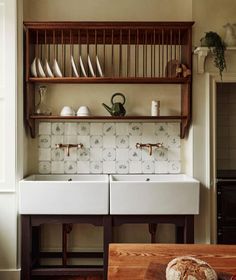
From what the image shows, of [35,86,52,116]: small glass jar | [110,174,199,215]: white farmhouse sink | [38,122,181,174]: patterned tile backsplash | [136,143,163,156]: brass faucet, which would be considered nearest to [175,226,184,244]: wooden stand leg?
[110,174,199,215]: white farmhouse sink

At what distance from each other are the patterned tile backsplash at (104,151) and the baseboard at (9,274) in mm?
924

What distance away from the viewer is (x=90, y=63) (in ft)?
10.2

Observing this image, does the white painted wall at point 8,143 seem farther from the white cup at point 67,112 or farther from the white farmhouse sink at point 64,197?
the white cup at point 67,112

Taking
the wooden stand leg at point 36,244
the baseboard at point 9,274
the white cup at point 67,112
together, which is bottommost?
the baseboard at point 9,274

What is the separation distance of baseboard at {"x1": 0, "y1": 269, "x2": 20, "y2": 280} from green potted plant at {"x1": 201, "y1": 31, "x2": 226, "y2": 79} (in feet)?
8.02

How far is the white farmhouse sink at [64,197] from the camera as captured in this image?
2.83 metres

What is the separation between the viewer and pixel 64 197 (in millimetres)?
2834

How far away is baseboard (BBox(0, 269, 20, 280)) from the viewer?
9.57ft

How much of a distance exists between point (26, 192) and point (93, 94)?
115cm

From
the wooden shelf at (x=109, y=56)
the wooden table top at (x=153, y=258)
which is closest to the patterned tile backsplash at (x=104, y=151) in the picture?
the wooden shelf at (x=109, y=56)

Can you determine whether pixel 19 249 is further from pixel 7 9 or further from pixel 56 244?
pixel 7 9

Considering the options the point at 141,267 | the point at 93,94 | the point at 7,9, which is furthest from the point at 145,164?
the point at 141,267

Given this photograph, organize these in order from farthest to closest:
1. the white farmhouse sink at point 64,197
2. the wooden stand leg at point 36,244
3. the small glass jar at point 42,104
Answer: the small glass jar at point 42,104 < the wooden stand leg at point 36,244 < the white farmhouse sink at point 64,197

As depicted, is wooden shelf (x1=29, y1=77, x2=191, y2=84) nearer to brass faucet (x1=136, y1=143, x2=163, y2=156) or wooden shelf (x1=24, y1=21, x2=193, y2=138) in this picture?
wooden shelf (x1=24, y1=21, x2=193, y2=138)
